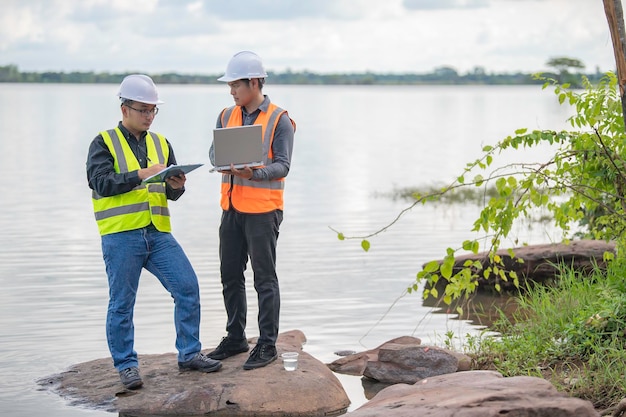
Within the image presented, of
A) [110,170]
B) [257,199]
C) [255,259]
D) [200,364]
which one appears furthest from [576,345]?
[110,170]

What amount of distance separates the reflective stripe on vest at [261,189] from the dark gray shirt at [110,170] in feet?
1.26

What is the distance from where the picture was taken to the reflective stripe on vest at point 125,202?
25.7 feet

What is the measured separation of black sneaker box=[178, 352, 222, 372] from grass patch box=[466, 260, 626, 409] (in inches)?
78.6

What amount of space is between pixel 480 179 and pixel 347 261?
6.53 meters

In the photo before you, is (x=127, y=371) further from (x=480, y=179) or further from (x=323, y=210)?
(x=323, y=210)

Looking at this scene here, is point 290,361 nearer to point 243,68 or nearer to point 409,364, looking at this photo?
point 409,364

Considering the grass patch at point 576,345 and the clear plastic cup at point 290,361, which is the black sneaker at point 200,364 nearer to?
the clear plastic cup at point 290,361

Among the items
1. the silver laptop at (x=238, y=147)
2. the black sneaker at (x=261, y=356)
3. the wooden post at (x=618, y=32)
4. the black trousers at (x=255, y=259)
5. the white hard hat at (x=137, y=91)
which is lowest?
the black sneaker at (x=261, y=356)

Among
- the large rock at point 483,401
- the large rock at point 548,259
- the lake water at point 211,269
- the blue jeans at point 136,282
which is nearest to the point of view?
the large rock at point 483,401

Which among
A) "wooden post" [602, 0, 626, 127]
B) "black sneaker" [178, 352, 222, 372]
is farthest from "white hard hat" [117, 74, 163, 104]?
"wooden post" [602, 0, 626, 127]

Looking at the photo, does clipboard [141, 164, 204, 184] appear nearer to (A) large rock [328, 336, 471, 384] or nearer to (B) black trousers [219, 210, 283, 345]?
(B) black trousers [219, 210, 283, 345]

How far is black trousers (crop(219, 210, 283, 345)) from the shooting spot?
816cm

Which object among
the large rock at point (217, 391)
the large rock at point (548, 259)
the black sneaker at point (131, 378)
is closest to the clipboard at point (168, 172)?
the black sneaker at point (131, 378)

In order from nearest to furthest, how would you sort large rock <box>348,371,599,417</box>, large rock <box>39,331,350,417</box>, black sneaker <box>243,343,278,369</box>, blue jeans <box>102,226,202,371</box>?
large rock <box>348,371,599,417</box> → large rock <box>39,331,350,417</box> → blue jeans <box>102,226,202,371</box> → black sneaker <box>243,343,278,369</box>
